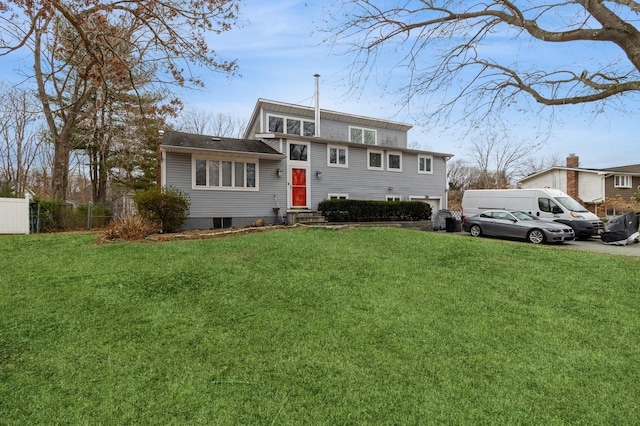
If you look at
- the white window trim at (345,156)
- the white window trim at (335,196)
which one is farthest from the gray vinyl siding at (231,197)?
the white window trim at (345,156)

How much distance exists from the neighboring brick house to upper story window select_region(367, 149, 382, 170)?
19243 mm

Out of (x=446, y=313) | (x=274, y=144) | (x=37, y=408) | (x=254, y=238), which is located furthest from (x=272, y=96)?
(x=37, y=408)

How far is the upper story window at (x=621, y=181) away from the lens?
26.5m

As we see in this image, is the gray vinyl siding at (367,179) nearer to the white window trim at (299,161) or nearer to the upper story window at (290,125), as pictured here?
the white window trim at (299,161)

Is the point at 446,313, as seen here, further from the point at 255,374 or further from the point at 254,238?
the point at 254,238

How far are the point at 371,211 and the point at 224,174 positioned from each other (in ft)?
22.5

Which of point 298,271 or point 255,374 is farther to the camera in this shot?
point 298,271

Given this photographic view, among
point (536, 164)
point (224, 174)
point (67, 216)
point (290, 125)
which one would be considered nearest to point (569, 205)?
point (290, 125)

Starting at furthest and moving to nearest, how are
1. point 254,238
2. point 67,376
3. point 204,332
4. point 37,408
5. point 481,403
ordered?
point 254,238 < point 204,332 < point 67,376 < point 481,403 < point 37,408

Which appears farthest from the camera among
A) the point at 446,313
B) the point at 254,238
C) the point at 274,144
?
the point at 274,144

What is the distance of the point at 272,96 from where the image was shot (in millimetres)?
18719

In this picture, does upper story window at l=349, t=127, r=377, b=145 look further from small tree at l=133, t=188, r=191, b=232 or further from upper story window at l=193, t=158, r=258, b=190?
small tree at l=133, t=188, r=191, b=232

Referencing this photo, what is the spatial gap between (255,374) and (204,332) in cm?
109

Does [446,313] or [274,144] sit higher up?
[274,144]
